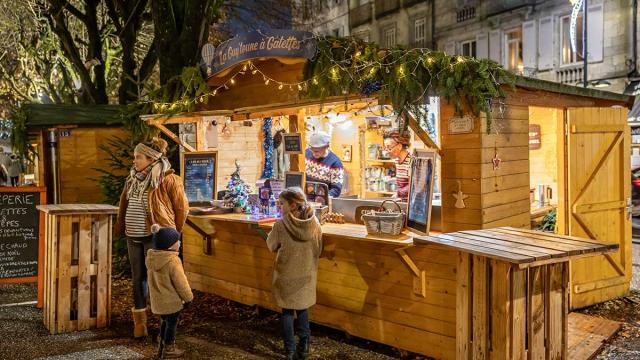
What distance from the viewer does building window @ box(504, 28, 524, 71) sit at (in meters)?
23.9

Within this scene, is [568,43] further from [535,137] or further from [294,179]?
[294,179]

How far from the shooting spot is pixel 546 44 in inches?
870

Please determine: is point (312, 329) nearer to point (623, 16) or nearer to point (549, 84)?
point (549, 84)

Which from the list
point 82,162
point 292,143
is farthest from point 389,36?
point 292,143

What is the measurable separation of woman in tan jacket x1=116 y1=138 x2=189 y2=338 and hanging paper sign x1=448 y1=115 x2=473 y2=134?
8.75ft

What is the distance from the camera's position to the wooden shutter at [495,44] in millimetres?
24562

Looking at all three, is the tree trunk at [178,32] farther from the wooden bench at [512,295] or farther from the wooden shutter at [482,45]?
the wooden shutter at [482,45]

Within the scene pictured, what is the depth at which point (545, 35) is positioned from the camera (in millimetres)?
22125

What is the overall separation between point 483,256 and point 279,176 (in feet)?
19.3

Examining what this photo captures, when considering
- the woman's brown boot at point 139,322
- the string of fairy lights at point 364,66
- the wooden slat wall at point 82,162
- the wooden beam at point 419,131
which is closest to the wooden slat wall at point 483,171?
the wooden beam at point 419,131

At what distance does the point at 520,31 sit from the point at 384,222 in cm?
2068

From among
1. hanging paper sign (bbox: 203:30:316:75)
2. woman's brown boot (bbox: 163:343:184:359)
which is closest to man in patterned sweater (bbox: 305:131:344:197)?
hanging paper sign (bbox: 203:30:316:75)

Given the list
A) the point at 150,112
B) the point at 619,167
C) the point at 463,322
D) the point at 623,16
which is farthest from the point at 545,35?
the point at 463,322

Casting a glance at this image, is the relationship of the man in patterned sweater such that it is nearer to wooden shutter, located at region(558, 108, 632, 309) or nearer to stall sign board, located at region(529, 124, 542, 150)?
wooden shutter, located at region(558, 108, 632, 309)
